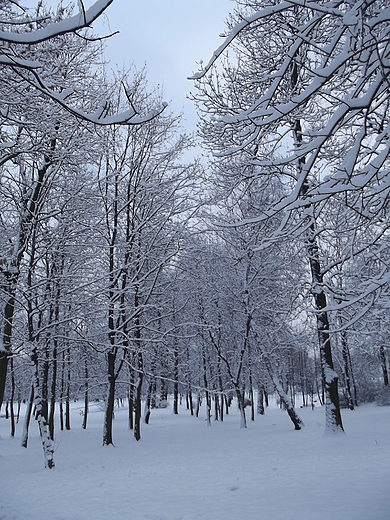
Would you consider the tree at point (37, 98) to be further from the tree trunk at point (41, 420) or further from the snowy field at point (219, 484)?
the snowy field at point (219, 484)

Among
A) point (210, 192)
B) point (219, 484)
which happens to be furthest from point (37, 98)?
point (210, 192)

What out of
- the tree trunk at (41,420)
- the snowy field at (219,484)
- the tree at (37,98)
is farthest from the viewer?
the tree trunk at (41,420)

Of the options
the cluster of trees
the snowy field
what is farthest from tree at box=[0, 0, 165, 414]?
the snowy field

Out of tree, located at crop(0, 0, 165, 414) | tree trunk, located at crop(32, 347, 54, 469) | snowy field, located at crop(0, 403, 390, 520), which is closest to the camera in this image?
tree, located at crop(0, 0, 165, 414)

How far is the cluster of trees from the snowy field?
5.09 feet

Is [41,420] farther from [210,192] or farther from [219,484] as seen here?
[210,192]

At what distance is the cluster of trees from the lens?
357 centimetres

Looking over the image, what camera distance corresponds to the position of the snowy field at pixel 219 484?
5.21 meters

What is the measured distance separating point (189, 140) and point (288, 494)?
12.1 m

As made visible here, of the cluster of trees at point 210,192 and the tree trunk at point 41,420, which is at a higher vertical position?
the cluster of trees at point 210,192

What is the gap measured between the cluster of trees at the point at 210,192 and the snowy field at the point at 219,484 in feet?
5.09

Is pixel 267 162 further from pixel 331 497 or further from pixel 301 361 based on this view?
pixel 301 361

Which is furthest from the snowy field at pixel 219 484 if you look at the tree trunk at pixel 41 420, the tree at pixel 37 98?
the tree at pixel 37 98

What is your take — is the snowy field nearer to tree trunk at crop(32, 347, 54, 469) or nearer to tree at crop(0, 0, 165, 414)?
tree trunk at crop(32, 347, 54, 469)
